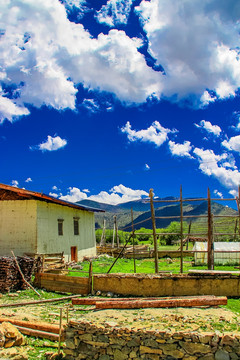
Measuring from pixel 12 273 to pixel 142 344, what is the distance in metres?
9.17

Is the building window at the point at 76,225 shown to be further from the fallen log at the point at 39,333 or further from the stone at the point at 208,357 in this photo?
the stone at the point at 208,357

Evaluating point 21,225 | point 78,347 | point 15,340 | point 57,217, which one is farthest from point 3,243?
point 78,347

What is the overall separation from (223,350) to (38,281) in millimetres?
10007

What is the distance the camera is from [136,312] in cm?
822

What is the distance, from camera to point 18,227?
64.6 ft

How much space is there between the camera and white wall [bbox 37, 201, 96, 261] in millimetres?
20117

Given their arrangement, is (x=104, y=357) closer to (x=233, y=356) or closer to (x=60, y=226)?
(x=233, y=356)

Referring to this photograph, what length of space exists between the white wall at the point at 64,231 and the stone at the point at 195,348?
14822 millimetres

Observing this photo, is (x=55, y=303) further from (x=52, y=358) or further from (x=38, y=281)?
(x=52, y=358)

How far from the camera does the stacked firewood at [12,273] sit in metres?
13.5

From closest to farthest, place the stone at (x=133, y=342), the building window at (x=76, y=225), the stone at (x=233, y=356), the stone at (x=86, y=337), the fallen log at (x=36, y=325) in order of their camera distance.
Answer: the stone at (x=233, y=356)
the stone at (x=133, y=342)
the stone at (x=86, y=337)
the fallen log at (x=36, y=325)
the building window at (x=76, y=225)

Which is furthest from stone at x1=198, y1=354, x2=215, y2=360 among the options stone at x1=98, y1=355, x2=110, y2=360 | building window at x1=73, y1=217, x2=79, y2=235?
building window at x1=73, y1=217, x2=79, y2=235

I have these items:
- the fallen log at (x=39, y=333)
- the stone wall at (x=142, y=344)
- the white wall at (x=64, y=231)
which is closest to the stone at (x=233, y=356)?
the stone wall at (x=142, y=344)

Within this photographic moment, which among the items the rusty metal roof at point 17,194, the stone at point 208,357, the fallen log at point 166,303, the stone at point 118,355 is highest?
the rusty metal roof at point 17,194
